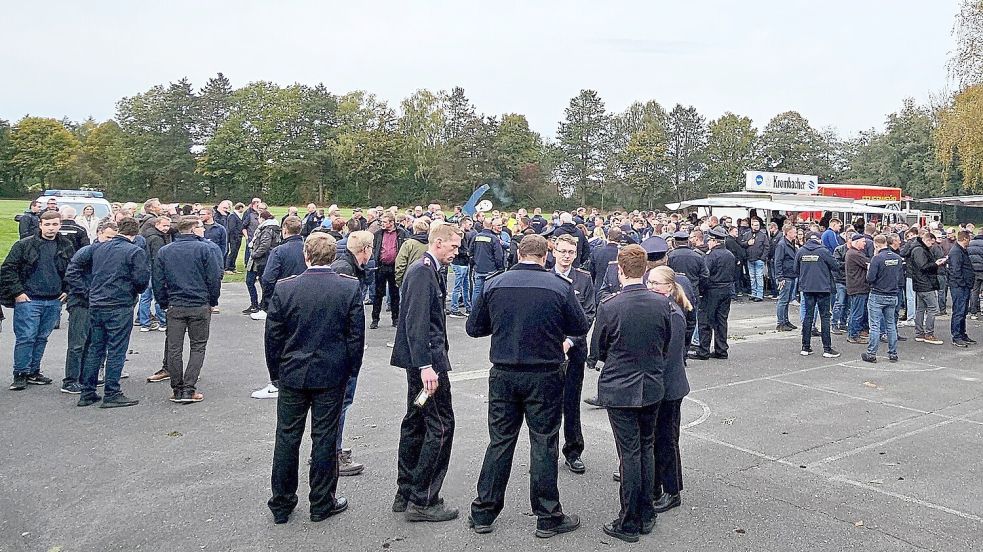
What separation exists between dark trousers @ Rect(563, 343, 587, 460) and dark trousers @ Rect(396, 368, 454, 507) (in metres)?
1.25

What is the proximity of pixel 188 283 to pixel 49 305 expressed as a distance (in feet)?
6.51

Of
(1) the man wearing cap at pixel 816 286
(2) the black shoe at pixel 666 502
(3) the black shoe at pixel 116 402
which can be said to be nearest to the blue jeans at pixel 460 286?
(1) the man wearing cap at pixel 816 286

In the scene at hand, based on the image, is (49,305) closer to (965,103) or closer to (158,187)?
(965,103)

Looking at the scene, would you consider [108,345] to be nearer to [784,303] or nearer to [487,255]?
[487,255]

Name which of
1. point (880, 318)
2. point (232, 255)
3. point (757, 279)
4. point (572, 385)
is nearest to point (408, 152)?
point (232, 255)

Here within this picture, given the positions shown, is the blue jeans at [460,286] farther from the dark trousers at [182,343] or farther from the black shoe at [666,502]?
the black shoe at [666,502]

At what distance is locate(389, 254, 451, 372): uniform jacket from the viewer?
5.02 metres

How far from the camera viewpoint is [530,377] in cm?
487

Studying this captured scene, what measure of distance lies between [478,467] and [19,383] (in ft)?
18.5

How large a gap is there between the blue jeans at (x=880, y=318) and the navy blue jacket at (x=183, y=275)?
30.4 feet

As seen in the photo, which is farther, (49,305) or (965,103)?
(965,103)

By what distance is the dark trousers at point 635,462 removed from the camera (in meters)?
4.89

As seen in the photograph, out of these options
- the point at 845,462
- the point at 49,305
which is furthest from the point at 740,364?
the point at 49,305

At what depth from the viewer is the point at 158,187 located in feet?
240
